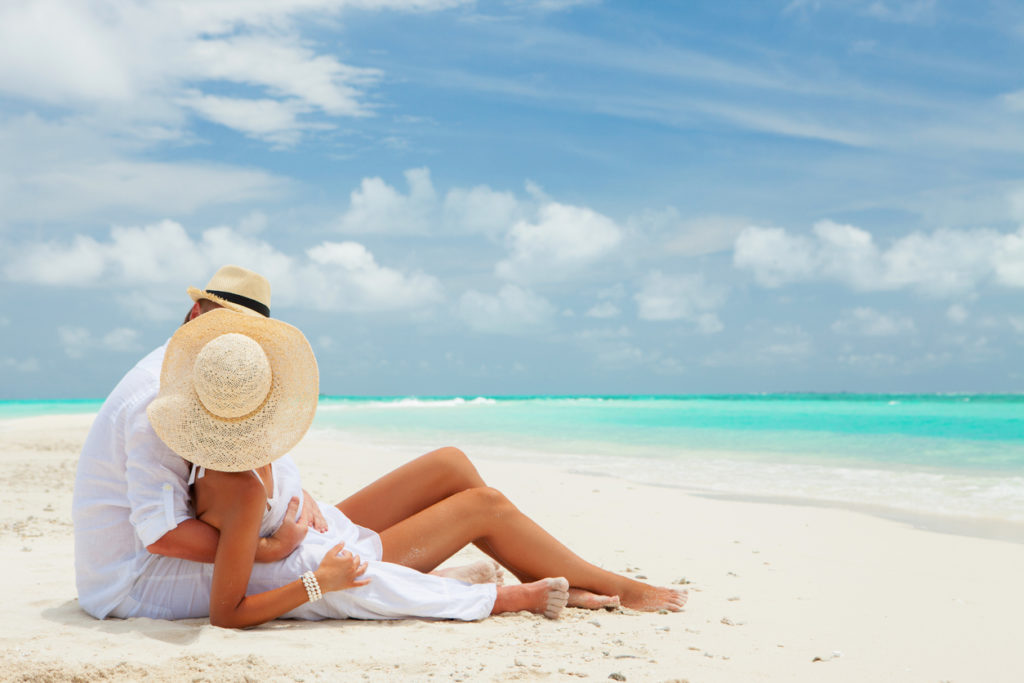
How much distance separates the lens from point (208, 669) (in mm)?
2674

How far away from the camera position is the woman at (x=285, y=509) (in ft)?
8.98

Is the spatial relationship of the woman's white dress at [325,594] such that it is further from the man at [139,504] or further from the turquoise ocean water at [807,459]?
the turquoise ocean water at [807,459]

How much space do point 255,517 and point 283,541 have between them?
1.17ft

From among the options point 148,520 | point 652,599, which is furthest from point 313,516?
point 652,599

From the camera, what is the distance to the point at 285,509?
3254 millimetres

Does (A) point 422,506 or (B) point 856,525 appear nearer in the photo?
(A) point 422,506

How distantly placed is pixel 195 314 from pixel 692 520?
15.6ft

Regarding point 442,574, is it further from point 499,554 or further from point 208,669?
point 208,669

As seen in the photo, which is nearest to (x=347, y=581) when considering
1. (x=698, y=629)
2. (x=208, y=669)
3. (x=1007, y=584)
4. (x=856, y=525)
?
(x=208, y=669)

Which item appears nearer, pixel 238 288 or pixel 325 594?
pixel 238 288

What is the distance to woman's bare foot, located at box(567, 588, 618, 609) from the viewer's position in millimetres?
3740

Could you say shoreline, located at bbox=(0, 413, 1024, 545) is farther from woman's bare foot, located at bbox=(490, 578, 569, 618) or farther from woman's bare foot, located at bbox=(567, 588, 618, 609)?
woman's bare foot, located at bbox=(490, 578, 569, 618)

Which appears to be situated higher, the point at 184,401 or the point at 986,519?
the point at 184,401

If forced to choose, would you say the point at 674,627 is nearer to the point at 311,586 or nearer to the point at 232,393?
the point at 311,586
